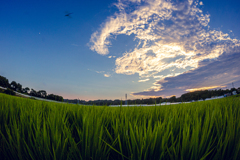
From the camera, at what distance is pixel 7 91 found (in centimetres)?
2156

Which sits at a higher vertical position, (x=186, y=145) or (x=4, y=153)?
(x=186, y=145)

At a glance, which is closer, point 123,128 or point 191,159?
point 191,159

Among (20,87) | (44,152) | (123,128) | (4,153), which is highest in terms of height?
(20,87)

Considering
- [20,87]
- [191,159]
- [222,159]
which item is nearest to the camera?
[191,159]

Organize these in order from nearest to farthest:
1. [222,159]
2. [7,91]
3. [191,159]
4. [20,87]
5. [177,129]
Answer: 1. [191,159]
2. [222,159]
3. [177,129]
4. [7,91]
5. [20,87]

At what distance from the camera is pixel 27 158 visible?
0.96 m

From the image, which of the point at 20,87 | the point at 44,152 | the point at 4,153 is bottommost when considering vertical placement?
the point at 4,153

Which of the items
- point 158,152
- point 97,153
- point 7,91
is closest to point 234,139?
point 158,152

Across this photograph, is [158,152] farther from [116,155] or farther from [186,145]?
[116,155]

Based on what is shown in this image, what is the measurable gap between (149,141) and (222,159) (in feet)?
2.00

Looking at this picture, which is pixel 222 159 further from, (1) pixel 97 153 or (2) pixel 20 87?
(2) pixel 20 87

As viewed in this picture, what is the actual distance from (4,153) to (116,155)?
0.99m

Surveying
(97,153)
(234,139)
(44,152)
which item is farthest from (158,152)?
(44,152)

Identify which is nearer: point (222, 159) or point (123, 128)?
point (222, 159)
